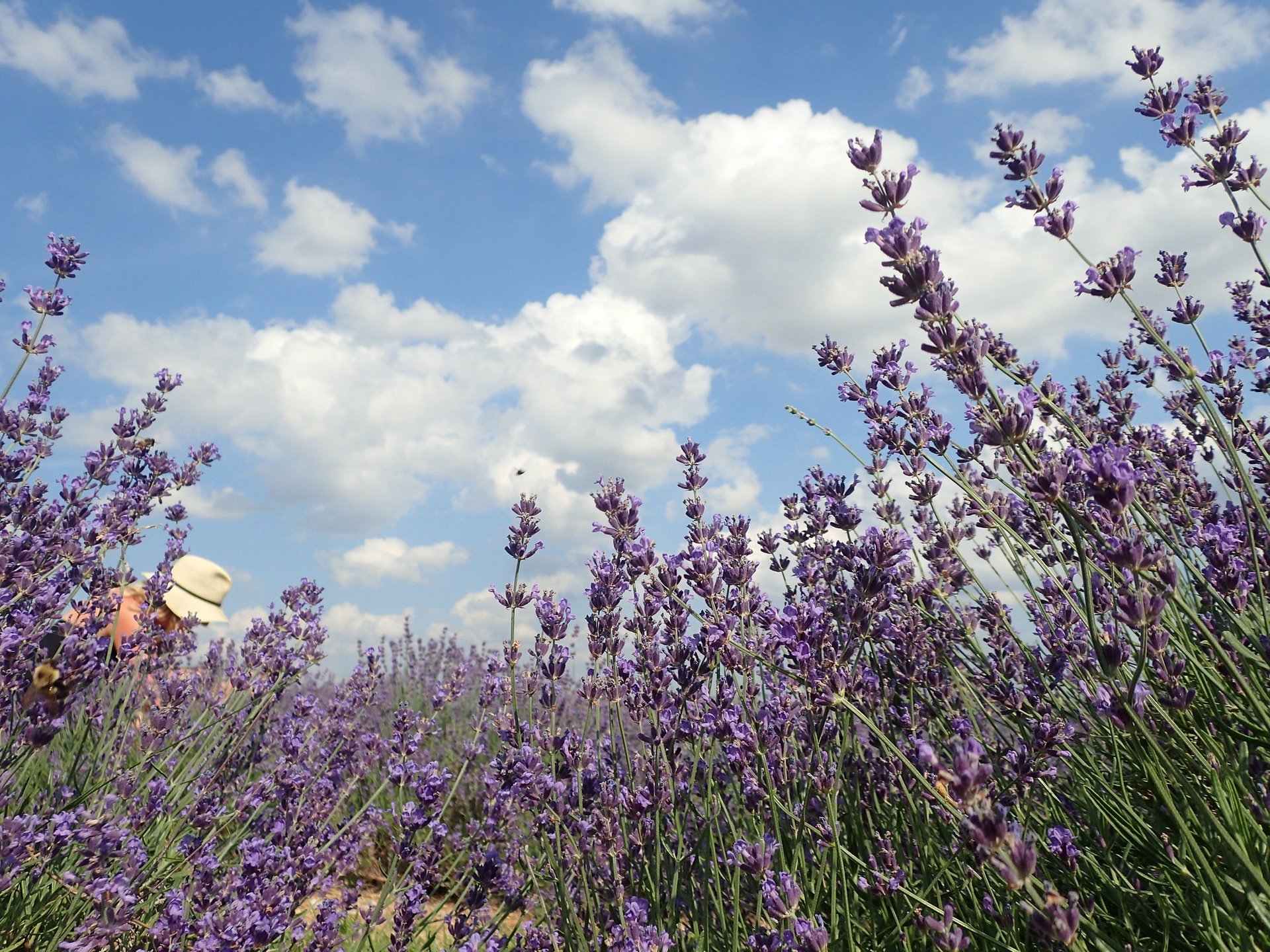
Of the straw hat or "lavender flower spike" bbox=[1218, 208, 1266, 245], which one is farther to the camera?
the straw hat

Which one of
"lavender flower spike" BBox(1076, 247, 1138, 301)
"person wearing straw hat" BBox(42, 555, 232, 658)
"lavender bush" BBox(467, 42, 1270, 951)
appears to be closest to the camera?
"lavender bush" BBox(467, 42, 1270, 951)

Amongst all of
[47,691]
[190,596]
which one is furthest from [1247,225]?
[190,596]

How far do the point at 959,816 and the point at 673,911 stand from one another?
3.64ft

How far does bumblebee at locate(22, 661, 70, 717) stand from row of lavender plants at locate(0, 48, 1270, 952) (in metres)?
0.02

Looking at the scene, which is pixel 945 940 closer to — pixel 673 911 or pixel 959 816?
pixel 959 816

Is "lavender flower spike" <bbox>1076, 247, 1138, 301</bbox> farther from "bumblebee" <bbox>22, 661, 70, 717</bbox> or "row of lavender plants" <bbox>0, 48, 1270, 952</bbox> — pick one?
"bumblebee" <bbox>22, 661, 70, 717</bbox>

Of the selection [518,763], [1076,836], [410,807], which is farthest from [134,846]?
[1076,836]

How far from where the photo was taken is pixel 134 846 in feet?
7.49

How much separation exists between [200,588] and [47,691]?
427 centimetres

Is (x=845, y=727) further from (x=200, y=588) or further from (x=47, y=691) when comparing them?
(x=200, y=588)

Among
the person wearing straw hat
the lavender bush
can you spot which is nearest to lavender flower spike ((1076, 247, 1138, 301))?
the lavender bush

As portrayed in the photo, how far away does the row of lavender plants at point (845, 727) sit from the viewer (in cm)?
164

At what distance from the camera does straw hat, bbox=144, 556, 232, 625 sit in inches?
239

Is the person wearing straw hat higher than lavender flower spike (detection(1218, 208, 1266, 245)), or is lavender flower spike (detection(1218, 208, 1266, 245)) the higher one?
lavender flower spike (detection(1218, 208, 1266, 245))
